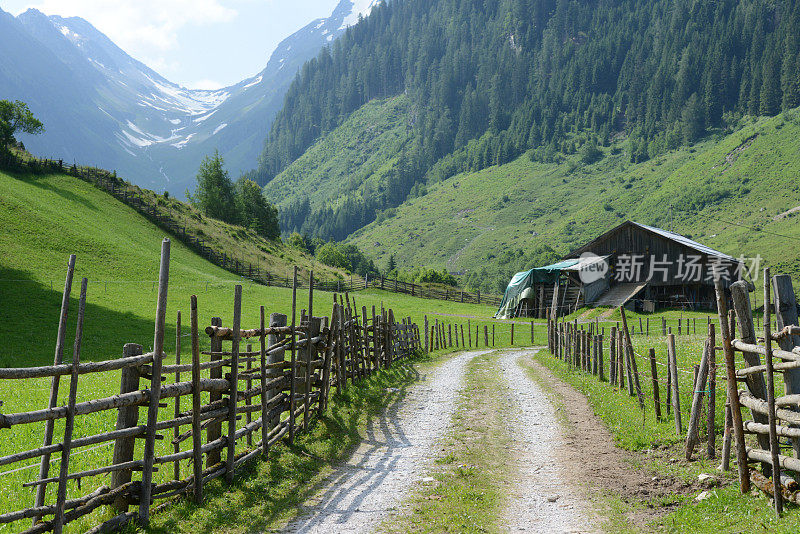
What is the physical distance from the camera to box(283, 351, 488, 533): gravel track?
792 cm

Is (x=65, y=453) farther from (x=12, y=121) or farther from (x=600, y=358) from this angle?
(x=12, y=121)

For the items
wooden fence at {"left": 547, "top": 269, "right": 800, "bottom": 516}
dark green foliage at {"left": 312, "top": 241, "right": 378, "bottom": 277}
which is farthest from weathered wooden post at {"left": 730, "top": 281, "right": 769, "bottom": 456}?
dark green foliage at {"left": 312, "top": 241, "right": 378, "bottom": 277}

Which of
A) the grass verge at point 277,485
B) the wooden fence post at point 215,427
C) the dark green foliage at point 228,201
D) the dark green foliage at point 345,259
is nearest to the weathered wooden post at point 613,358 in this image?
the grass verge at point 277,485

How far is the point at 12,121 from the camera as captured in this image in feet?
231

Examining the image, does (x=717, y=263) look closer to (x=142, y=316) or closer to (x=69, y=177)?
(x=142, y=316)

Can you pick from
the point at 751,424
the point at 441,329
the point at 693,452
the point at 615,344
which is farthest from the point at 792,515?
the point at 441,329

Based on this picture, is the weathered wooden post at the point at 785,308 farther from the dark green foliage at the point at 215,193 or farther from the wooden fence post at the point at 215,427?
the dark green foliage at the point at 215,193

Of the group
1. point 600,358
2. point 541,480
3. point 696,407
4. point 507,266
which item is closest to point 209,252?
point 600,358

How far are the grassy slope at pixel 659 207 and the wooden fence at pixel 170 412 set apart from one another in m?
100

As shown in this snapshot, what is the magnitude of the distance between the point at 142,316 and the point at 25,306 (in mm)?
6556

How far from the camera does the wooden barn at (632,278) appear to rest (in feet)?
180

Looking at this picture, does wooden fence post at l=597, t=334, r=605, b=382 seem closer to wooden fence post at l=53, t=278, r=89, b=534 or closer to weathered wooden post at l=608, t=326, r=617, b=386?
weathered wooden post at l=608, t=326, r=617, b=386

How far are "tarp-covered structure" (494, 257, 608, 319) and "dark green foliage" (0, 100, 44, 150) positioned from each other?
60171mm

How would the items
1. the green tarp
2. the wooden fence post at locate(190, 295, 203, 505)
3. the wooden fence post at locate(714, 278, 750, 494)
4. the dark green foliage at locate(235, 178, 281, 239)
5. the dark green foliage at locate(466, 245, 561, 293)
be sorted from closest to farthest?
the wooden fence post at locate(714, 278, 750, 494), the wooden fence post at locate(190, 295, 203, 505), the green tarp, the dark green foliage at locate(235, 178, 281, 239), the dark green foliage at locate(466, 245, 561, 293)
